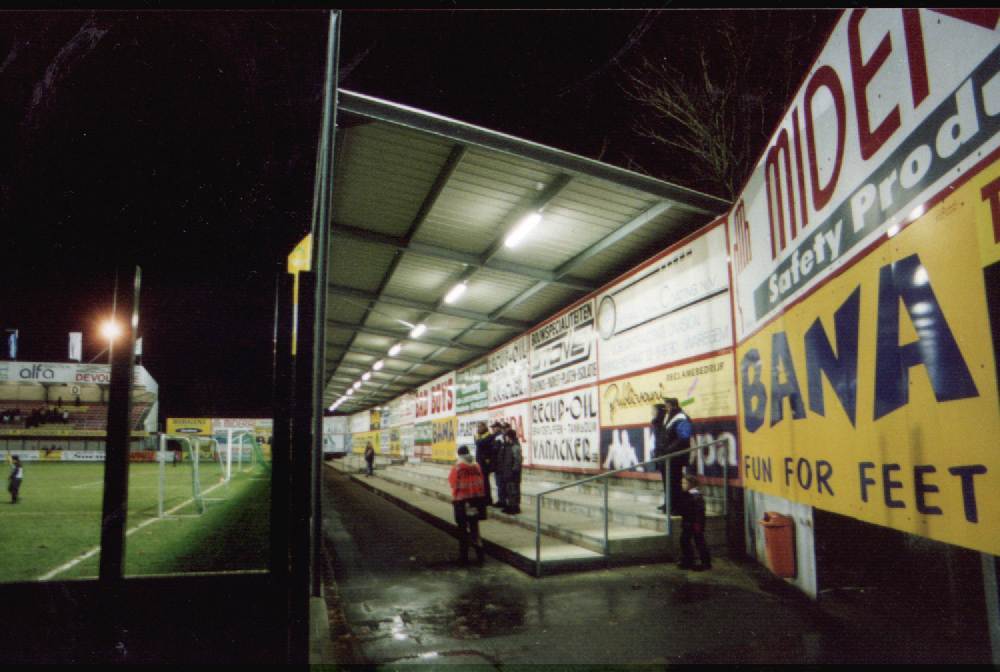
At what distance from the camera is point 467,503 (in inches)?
370

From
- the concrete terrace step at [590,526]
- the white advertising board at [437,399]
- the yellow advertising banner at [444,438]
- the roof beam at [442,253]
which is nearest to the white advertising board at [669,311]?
the roof beam at [442,253]

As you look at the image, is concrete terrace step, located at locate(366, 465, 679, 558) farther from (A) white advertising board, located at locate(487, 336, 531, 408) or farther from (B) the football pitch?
(A) white advertising board, located at locate(487, 336, 531, 408)

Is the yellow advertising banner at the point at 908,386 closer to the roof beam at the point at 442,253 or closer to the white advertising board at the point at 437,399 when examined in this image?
the roof beam at the point at 442,253

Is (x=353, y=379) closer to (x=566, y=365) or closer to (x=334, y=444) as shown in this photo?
(x=566, y=365)

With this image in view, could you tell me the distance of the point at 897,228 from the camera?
13.2ft

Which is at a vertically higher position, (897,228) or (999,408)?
(897,228)

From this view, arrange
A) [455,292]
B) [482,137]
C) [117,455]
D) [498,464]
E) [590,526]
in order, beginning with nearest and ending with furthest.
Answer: [117,455] < [482,137] < [590,526] < [498,464] < [455,292]

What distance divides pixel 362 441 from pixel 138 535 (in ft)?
135

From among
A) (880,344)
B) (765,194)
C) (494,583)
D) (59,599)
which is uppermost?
(765,194)

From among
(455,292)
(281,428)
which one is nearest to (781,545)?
(281,428)

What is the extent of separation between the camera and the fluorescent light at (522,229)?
10969 mm

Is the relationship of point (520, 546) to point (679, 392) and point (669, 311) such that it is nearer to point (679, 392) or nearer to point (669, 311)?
point (679, 392)

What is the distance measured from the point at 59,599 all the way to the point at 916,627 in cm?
644

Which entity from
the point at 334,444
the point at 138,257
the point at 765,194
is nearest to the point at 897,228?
the point at 765,194
